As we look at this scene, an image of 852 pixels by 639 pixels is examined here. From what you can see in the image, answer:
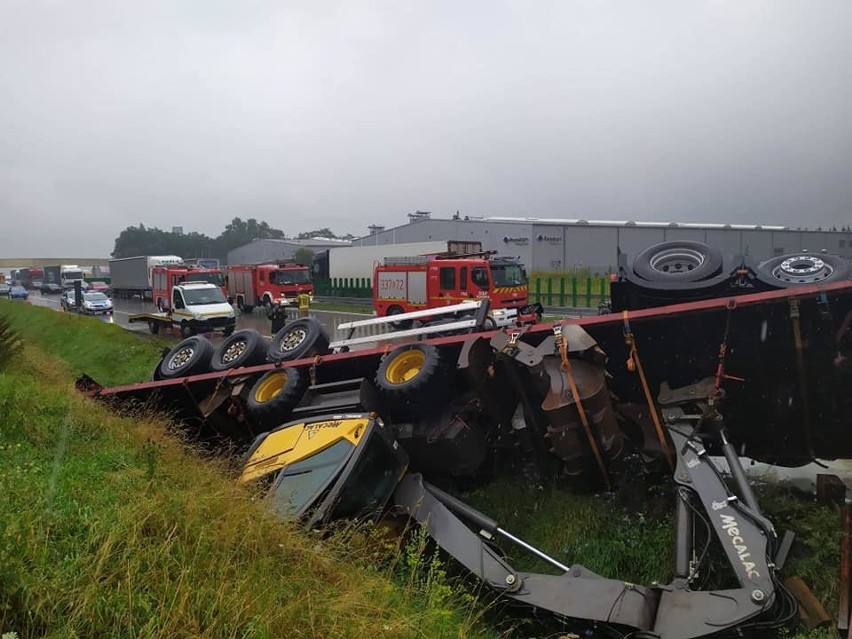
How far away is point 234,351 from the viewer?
8383 millimetres

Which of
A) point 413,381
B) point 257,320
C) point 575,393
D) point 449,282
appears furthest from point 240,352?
point 257,320

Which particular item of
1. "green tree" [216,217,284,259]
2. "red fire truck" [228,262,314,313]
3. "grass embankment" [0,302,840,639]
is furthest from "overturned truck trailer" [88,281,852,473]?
"green tree" [216,217,284,259]

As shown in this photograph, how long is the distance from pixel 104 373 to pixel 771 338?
518 inches

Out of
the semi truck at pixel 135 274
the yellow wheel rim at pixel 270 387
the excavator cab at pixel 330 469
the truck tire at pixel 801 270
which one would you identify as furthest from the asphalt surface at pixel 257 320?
the truck tire at pixel 801 270

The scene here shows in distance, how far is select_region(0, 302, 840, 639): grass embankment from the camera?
2.56 meters

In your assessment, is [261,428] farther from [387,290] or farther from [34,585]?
[387,290]

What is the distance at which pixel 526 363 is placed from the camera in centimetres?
517

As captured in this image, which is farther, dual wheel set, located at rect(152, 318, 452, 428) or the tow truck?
the tow truck

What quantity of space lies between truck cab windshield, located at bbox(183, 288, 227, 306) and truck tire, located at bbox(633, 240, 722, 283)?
60.3 feet

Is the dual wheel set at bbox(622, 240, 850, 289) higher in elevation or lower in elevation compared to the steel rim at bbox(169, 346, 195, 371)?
higher

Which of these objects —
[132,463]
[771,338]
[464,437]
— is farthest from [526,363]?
[132,463]

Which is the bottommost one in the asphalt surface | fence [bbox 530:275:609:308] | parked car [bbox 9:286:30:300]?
parked car [bbox 9:286:30:300]

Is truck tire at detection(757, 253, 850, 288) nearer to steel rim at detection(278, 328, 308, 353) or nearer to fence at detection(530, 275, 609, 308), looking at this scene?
steel rim at detection(278, 328, 308, 353)

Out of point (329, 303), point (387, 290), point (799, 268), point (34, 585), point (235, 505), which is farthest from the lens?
point (329, 303)
